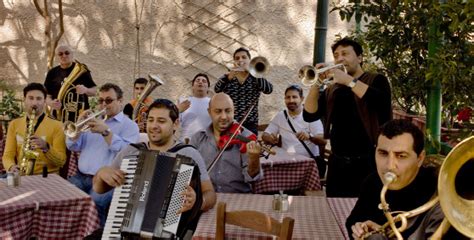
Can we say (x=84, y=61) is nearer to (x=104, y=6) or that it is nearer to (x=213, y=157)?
(x=104, y=6)

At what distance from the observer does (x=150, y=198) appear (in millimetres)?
3100

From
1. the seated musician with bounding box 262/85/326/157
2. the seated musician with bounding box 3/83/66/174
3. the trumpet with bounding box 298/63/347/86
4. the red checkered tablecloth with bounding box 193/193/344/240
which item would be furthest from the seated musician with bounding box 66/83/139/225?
the trumpet with bounding box 298/63/347/86

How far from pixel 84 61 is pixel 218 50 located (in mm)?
2096

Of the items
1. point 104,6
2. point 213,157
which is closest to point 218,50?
point 104,6

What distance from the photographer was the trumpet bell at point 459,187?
1.77 metres

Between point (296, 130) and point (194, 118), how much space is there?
1.10 meters

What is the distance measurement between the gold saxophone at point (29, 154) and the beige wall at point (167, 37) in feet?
14.6

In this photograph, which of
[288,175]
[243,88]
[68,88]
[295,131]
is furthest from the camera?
[68,88]

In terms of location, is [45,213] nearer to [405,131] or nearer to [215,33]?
[405,131]

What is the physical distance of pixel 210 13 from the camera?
898cm

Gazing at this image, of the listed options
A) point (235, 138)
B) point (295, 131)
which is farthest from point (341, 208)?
point (295, 131)

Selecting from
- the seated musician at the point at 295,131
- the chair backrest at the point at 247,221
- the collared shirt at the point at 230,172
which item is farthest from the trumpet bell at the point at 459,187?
the seated musician at the point at 295,131

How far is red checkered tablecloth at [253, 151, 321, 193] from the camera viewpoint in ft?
16.2

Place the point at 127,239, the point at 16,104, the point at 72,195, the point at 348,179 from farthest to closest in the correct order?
1. the point at 16,104
2. the point at 348,179
3. the point at 72,195
4. the point at 127,239
